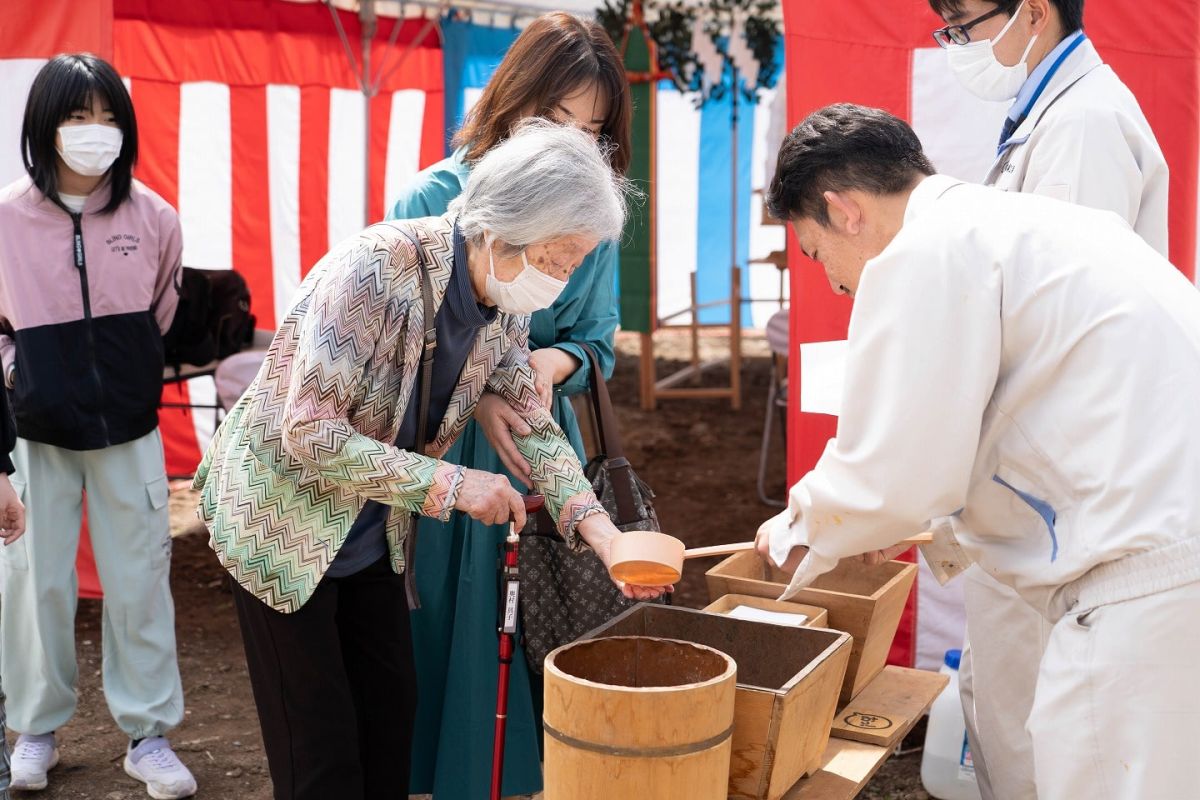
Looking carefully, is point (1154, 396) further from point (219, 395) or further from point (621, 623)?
point (219, 395)

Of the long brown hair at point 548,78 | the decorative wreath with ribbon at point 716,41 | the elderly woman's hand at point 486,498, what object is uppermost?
the decorative wreath with ribbon at point 716,41

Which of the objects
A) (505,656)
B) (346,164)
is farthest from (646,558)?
(346,164)

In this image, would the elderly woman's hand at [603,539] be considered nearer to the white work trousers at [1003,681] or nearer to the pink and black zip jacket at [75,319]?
the white work trousers at [1003,681]

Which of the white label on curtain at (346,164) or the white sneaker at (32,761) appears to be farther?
the white label on curtain at (346,164)

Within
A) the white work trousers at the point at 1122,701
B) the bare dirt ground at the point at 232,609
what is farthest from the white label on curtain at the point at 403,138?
the white work trousers at the point at 1122,701

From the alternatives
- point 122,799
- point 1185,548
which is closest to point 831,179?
point 1185,548

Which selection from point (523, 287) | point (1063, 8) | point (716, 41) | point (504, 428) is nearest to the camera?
point (523, 287)

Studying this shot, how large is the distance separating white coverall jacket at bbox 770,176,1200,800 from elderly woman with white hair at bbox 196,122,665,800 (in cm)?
61

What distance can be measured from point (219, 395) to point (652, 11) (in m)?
4.44

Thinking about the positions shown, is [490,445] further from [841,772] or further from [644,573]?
[841,772]

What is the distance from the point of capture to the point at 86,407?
→ 3.11 m

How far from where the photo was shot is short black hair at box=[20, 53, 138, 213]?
303 cm

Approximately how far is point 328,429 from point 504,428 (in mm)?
473

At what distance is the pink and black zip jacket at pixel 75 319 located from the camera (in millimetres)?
3096
